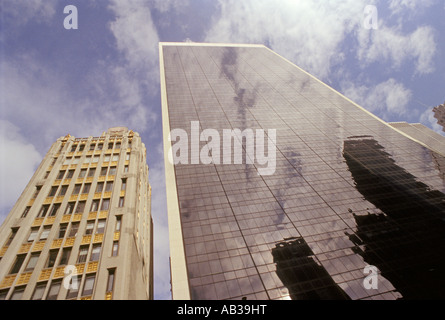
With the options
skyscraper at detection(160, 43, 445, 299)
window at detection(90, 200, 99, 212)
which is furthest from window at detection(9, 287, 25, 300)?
skyscraper at detection(160, 43, 445, 299)

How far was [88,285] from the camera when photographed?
29.3m

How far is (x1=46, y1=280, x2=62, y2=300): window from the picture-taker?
2775 cm

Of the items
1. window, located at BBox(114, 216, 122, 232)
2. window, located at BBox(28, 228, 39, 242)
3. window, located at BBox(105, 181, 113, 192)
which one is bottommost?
window, located at BBox(114, 216, 122, 232)

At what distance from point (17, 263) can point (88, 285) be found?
938 centimetres

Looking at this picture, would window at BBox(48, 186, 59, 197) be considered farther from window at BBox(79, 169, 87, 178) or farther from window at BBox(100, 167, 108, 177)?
window at BBox(100, 167, 108, 177)

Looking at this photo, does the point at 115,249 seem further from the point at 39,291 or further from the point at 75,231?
the point at 39,291

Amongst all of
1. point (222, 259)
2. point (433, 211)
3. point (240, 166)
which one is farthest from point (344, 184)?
point (222, 259)

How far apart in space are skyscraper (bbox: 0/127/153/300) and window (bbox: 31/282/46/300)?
3.8 inches

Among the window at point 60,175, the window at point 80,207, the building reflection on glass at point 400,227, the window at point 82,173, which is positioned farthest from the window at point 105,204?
the building reflection on glass at point 400,227

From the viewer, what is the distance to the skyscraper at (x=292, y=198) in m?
36.7

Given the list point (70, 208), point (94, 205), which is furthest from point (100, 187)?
point (70, 208)

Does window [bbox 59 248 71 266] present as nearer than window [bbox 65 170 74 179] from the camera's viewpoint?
Yes

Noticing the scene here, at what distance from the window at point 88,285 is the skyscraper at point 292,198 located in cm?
1012
